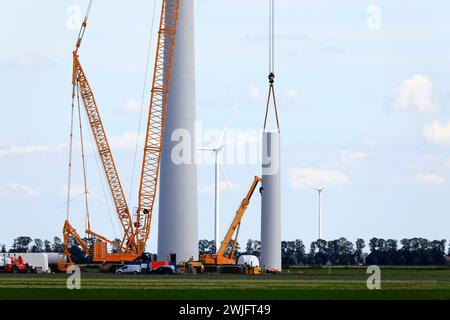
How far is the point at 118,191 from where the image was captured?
637 ft

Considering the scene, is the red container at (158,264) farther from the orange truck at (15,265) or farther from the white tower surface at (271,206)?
the white tower surface at (271,206)

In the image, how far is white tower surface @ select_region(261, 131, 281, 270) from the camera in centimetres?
18150

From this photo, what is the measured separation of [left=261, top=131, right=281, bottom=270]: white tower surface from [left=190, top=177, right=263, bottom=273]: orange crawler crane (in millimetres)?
3834

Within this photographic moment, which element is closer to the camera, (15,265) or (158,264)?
(158,264)

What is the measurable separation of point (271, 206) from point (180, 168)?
1947 cm

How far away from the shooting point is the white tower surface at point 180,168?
173 meters

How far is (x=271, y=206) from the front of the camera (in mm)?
181625

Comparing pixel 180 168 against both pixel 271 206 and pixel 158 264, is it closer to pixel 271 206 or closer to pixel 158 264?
pixel 271 206

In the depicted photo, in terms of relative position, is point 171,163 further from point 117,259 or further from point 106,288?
point 106,288

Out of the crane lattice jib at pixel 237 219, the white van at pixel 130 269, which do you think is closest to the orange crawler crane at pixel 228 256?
the crane lattice jib at pixel 237 219

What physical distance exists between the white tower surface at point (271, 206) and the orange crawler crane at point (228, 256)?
383 cm

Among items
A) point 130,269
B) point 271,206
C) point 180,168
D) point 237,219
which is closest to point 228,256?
point 237,219

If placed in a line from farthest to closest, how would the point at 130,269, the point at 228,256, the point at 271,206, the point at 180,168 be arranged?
the point at 228,256 → the point at 271,206 → the point at 180,168 → the point at 130,269
